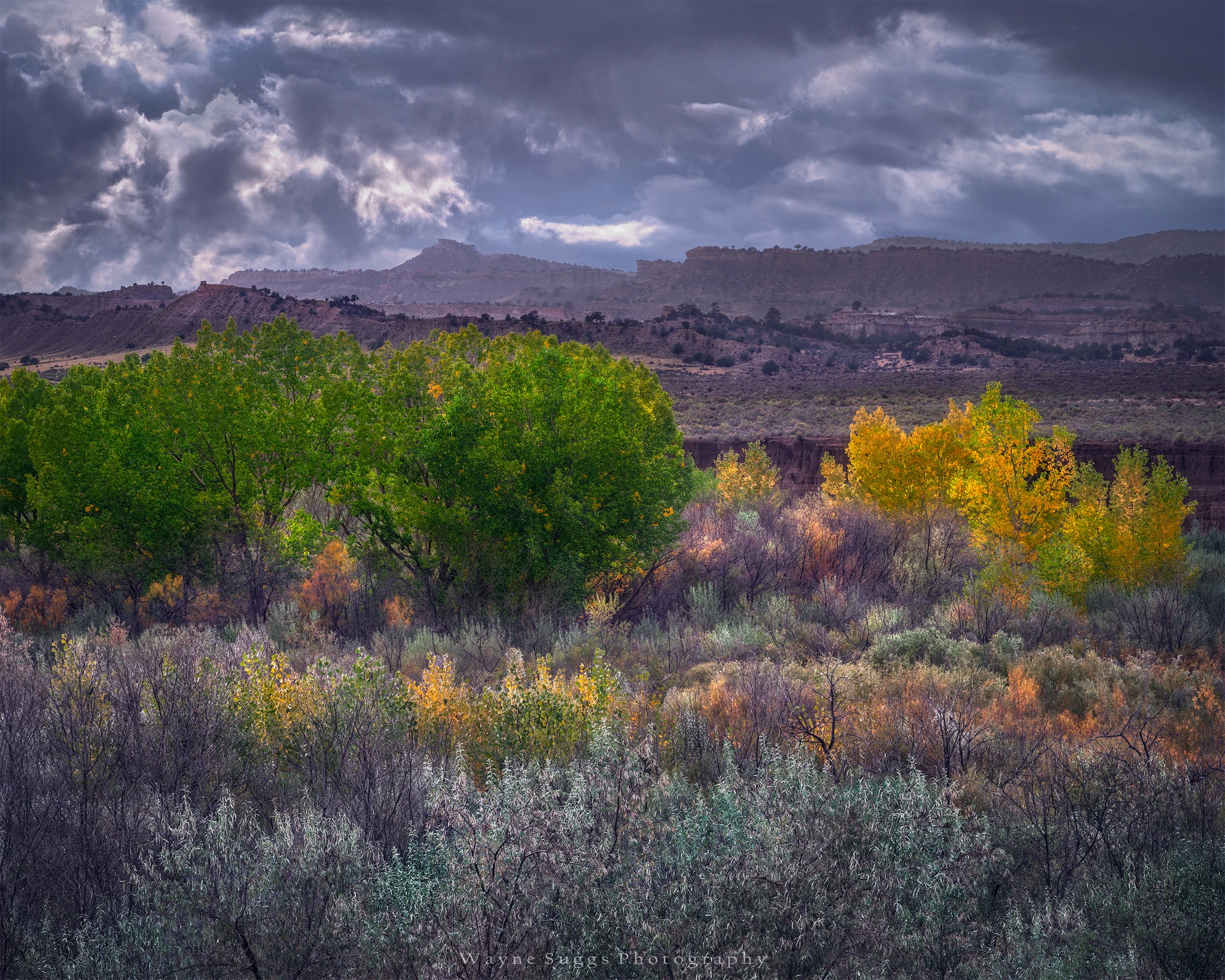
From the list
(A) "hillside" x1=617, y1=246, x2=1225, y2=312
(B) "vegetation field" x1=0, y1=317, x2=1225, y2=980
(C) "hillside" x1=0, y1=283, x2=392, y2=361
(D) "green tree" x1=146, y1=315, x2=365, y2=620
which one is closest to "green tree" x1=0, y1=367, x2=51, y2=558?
(B) "vegetation field" x1=0, y1=317, x2=1225, y2=980

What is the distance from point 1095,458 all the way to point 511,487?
94.3ft

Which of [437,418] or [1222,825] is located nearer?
[1222,825]

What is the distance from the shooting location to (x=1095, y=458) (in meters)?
31.1

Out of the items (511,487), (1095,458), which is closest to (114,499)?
(511,487)

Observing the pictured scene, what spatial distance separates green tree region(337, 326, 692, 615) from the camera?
42.4 feet

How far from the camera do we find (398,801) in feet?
17.5

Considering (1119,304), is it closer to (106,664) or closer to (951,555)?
(951,555)

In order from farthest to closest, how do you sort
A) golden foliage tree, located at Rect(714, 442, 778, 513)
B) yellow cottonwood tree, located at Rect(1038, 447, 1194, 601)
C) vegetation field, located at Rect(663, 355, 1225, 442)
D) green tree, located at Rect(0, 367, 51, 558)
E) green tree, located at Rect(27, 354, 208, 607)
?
1. vegetation field, located at Rect(663, 355, 1225, 442)
2. golden foliage tree, located at Rect(714, 442, 778, 513)
3. green tree, located at Rect(0, 367, 51, 558)
4. green tree, located at Rect(27, 354, 208, 607)
5. yellow cottonwood tree, located at Rect(1038, 447, 1194, 601)

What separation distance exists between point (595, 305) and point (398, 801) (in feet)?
534

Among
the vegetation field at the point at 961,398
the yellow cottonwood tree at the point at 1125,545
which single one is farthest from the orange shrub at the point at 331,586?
the vegetation field at the point at 961,398

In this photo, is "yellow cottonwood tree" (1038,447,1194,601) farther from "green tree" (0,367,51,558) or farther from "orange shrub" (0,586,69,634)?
"green tree" (0,367,51,558)

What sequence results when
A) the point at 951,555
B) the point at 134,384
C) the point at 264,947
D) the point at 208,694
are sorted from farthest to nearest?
1. the point at 951,555
2. the point at 134,384
3. the point at 208,694
4. the point at 264,947

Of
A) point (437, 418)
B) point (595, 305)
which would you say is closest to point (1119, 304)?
point (595, 305)

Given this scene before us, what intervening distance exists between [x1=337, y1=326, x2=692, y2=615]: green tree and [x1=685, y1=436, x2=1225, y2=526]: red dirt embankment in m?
17.5
